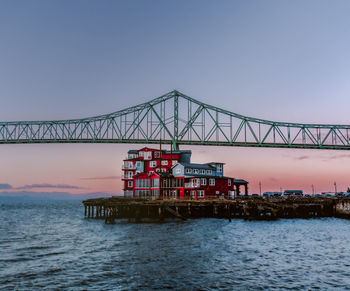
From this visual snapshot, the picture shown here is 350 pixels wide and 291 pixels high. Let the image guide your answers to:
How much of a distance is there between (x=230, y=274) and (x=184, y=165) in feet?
176

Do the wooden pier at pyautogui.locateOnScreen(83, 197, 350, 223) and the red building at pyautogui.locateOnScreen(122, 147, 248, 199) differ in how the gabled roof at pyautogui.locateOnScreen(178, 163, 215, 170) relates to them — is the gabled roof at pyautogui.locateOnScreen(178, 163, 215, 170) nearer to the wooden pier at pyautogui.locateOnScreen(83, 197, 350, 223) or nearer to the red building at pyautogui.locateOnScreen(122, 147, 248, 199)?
the red building at pyautogui.locateOnScreen(122, 147, 248, 199)

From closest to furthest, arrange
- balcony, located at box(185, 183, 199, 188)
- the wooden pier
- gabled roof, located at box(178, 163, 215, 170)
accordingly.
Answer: the wooden pier < balcony, located at box(185, 183, 199, 188) < gabled roof, located at box(178, 163, 215, 170)

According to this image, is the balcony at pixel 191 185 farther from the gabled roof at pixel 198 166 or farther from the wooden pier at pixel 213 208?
the wooden pier at pixel 213 208

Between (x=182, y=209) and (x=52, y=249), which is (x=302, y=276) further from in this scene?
(x=182, y=209)

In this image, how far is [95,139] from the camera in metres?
122

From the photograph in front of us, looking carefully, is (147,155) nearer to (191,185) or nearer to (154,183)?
(154,183)

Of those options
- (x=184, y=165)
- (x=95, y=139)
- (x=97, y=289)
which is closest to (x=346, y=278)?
(x=97, y=289)

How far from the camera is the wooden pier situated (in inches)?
2206

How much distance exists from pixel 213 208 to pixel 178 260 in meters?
36.0

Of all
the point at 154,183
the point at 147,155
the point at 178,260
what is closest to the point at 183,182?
the point at 154,183

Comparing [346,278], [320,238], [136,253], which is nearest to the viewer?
[346,278]

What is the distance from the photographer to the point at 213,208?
62.9 meters

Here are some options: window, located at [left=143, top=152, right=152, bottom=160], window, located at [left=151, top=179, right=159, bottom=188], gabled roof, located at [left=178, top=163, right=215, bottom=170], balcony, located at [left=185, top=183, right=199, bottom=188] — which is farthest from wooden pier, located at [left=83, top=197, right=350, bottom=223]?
window, located at [left=143, top=152, right=152, bottom=160]

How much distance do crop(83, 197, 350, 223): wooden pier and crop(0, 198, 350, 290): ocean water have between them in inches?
434
